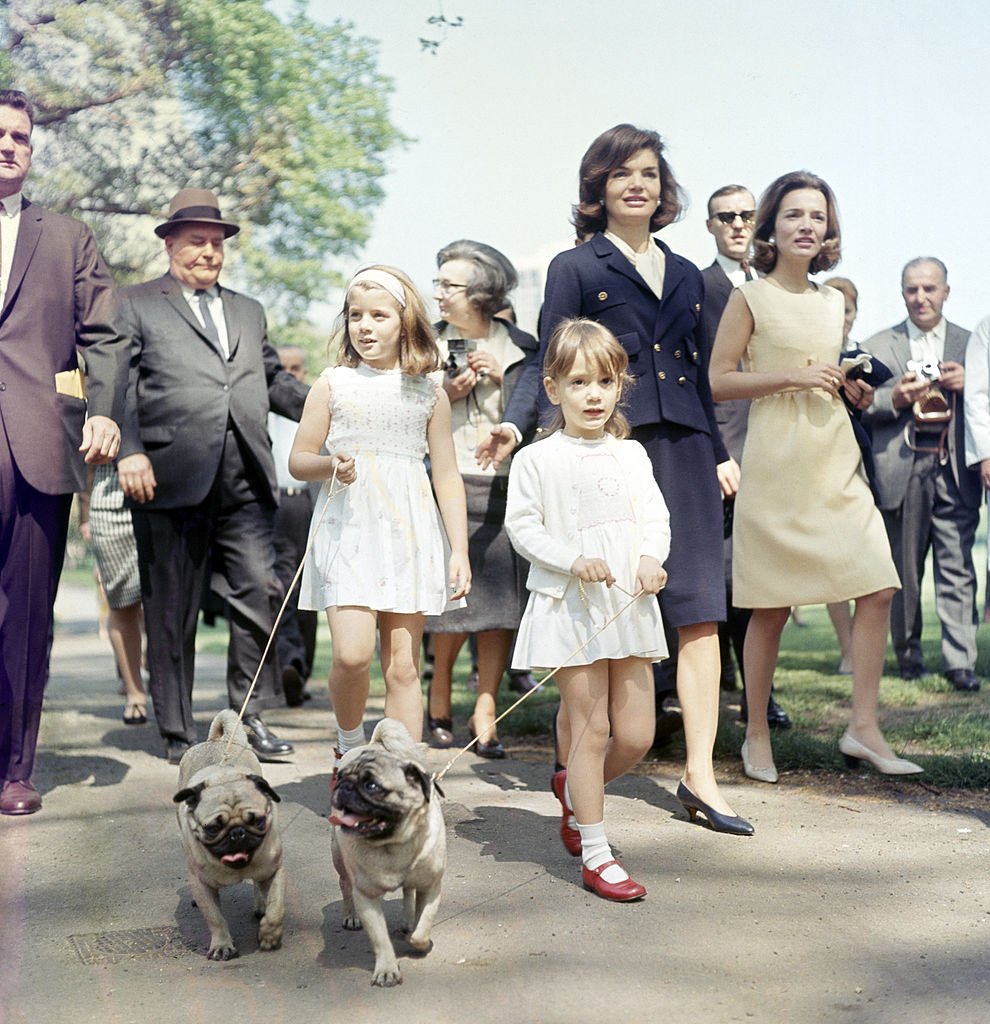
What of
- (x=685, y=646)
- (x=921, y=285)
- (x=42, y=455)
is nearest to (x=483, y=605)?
(x=685, y=646)

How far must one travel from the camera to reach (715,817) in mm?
4934

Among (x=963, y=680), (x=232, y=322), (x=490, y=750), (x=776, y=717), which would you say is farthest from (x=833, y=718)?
(x=232, y=322)

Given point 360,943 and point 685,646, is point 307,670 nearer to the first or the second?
point 685,646

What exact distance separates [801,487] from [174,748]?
10.2 ft

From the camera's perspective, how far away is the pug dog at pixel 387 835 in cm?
349

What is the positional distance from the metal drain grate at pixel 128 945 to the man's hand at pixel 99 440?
2.03 m

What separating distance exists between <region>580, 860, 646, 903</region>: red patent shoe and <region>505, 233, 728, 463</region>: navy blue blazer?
168 cm

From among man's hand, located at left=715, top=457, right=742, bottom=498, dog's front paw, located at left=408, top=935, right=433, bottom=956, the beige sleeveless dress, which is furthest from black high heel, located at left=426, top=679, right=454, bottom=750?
dog's front paw, located at left=408, top=935, right=433, bottom=956

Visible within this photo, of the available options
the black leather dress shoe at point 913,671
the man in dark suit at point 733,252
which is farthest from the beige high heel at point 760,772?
the black leather dress shoe at point 913,671

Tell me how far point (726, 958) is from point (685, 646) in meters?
1.64

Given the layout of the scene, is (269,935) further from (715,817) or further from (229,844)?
(715,817)

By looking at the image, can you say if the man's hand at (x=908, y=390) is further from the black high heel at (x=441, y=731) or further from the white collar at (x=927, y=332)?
the black high heel at (x=441, y=731)

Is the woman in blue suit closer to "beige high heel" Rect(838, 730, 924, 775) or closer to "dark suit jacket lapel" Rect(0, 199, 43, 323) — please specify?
"beige high heel" Rect(838, 730, 924, 775)

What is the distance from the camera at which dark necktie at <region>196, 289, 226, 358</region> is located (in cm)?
672
